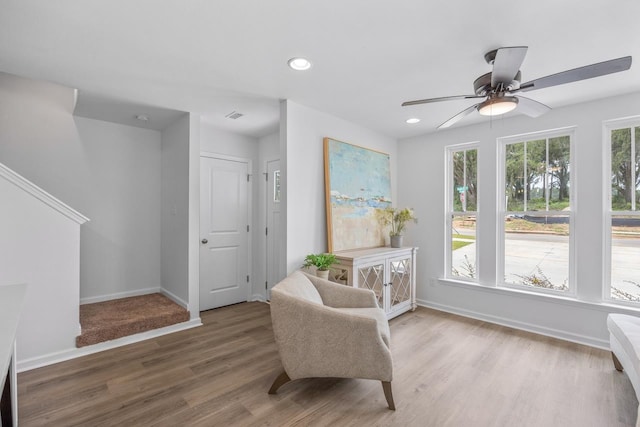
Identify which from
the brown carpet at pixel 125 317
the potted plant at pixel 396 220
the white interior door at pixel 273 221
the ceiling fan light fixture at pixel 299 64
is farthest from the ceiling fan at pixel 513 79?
the brown carpet at pixel 125 317

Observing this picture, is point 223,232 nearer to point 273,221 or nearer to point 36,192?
point 273,221

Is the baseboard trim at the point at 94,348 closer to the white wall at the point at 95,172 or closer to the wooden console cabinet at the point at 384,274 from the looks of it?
the white wall at the point at 95,172

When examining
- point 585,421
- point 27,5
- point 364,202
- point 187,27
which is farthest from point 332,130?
point 585,421

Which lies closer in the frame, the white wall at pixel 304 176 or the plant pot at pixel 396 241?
the white wall at pixel 304 176

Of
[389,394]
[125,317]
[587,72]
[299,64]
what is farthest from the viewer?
[125,317]

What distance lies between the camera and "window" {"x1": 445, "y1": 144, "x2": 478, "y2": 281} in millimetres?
3955

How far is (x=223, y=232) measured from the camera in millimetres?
4203

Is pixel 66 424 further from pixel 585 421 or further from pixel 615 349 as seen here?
pixel 615 349

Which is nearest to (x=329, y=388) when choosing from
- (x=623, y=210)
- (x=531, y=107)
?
(x=531, y=107)

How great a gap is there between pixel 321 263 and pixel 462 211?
2.24 metres

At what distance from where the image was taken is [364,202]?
3.88 meters

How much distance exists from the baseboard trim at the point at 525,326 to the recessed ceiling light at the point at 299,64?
344 cm

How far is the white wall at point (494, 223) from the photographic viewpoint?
3.04 metres

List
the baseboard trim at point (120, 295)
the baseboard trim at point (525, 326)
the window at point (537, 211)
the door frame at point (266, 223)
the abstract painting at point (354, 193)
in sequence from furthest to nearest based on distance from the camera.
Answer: the door frame at point (266, 223), the baseboard trim at point (120, 295), the abstract painting at point (354, 193), the window at point (537, 211), the baseboard trim at point (525, 326)
